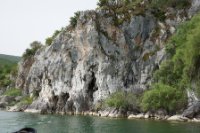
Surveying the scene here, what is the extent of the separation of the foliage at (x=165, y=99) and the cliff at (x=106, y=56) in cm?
1400

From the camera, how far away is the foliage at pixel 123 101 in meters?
110

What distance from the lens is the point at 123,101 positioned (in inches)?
4363

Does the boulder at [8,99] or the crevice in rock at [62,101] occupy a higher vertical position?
the boulder at [8,99]

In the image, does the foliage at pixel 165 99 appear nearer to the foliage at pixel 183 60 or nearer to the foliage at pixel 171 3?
the foliage at pixel 183 60

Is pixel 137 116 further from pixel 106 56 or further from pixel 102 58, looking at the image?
pixel 102 58

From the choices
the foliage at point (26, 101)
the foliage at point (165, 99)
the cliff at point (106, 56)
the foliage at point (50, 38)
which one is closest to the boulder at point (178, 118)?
Answer: the foliage at point (165, 99)

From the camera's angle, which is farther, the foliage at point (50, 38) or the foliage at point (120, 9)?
the foliage at point (50, 38)

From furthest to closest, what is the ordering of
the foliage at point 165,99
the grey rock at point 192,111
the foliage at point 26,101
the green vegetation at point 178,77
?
the foliage at point 26,101 → the green vegetation at point 178,77 → the foliage at point 165,99 → the grey rock at point 192,111

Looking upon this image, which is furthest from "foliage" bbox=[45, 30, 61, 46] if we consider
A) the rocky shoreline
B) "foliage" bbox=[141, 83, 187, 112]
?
"foliage" bbox=[141, 83, 187, 112]

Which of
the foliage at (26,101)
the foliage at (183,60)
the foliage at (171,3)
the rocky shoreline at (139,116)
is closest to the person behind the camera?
the rocky shoreline at (139,116)

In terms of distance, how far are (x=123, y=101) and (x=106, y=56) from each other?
2020 cm

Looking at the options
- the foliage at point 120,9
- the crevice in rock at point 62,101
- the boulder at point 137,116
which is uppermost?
the foliage at point 120,9

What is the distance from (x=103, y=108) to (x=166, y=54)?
77.4 ft

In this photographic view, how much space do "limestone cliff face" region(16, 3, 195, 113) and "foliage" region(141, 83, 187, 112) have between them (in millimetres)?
14729
